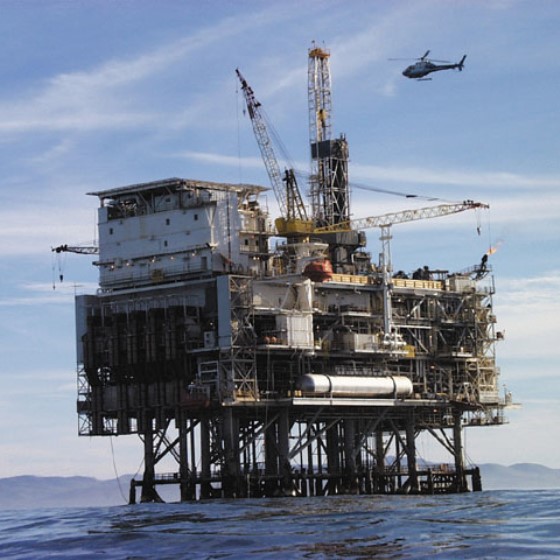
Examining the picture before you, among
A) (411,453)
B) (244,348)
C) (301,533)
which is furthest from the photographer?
(411,453)

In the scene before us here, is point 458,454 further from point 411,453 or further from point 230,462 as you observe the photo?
point 230,462

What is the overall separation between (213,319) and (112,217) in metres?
15.6

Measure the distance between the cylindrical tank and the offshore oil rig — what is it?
0.50 ft

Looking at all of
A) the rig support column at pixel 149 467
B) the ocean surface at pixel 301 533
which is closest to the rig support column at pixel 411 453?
the rig support column at pixel 149 467

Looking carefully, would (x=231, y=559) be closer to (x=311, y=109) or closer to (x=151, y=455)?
(x=151, y=455)

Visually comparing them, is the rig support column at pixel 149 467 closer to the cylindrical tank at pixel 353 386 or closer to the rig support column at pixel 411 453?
the cylindrical tank at pixel 353 386

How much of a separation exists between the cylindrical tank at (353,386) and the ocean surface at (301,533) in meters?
23.5

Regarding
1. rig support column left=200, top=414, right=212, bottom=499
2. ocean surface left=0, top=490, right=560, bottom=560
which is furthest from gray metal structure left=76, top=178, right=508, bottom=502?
ocean surface left=0, top=490, right=560, bottom=560

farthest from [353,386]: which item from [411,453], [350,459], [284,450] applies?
[411,453]

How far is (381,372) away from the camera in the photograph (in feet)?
457

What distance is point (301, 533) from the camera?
79.2 meters

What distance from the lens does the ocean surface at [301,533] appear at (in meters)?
70.4

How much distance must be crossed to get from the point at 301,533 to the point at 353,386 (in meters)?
54.7

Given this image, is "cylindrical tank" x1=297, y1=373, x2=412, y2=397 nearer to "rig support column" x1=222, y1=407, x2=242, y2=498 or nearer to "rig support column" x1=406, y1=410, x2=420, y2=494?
"rig support column" x1=406, y1=410, x2=420, y2=494
